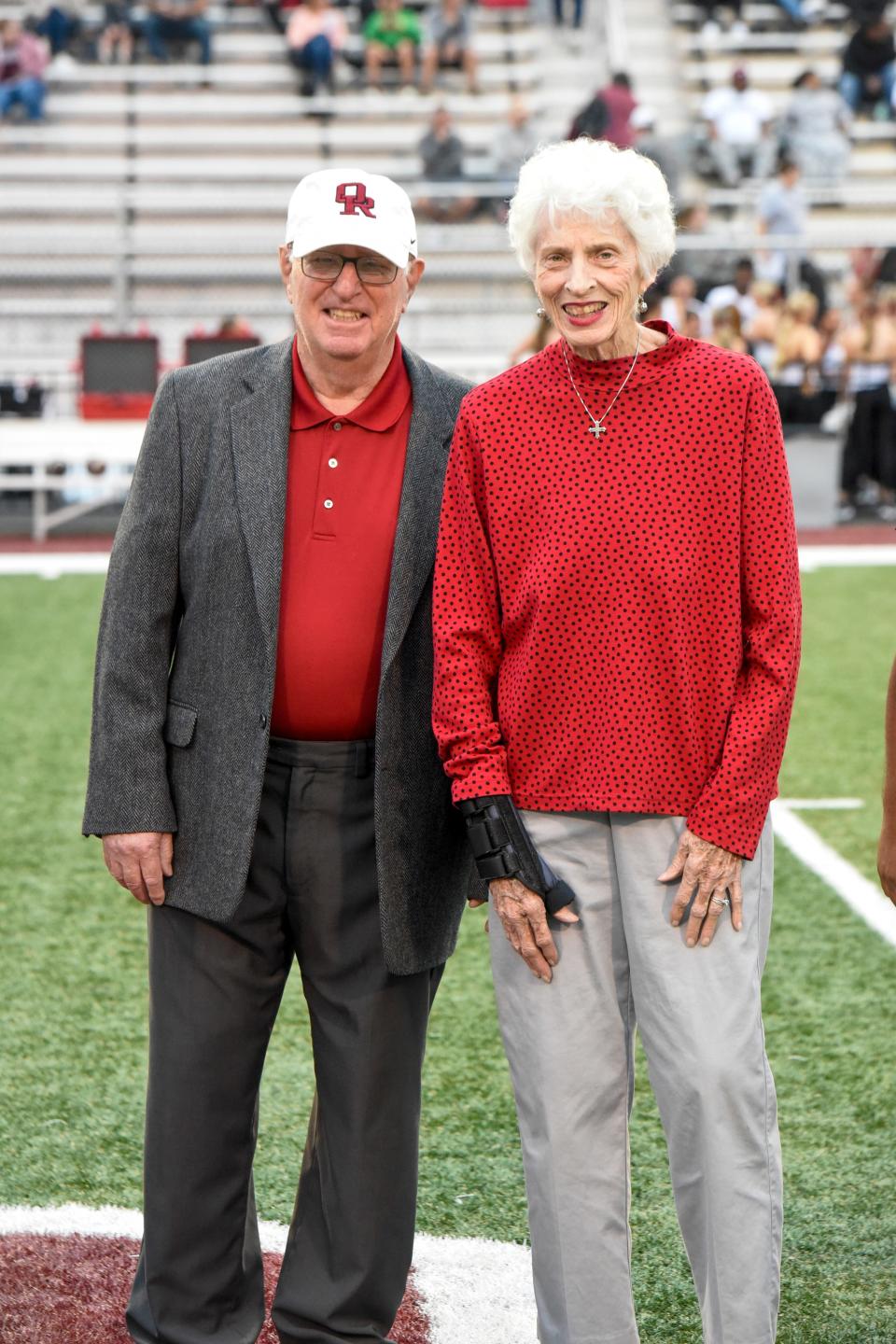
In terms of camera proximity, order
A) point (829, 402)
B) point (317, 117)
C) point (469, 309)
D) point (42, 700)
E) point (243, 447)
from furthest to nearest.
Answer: point (317, 117), point (469, 309), point (829, 402), point (42, 700), point (243, 447)

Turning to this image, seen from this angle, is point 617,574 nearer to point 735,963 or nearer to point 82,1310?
point 735,963

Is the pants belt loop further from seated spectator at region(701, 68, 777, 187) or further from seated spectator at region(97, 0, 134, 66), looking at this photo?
seated spectator at region(97, 0, 134, 66)

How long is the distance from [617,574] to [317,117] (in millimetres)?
19958

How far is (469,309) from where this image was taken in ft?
60.7

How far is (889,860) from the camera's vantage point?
9.37 feet

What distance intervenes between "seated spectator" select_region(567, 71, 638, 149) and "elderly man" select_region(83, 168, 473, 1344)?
607 inches

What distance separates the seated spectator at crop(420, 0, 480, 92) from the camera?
21.4 meters

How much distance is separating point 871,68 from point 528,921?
20467mm

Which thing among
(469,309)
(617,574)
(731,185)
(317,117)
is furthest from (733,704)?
(317,117)

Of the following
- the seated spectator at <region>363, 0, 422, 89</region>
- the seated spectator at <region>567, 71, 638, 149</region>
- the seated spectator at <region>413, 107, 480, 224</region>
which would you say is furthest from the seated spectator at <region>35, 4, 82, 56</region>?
the seated spectator at <region>567, 71, 638, 149</region>

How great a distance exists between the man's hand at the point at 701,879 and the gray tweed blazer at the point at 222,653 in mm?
479

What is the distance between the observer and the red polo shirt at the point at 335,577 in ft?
9.52

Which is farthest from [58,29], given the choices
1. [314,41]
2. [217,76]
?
[314,41]

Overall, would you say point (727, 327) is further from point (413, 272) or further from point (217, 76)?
point (413, 272)
